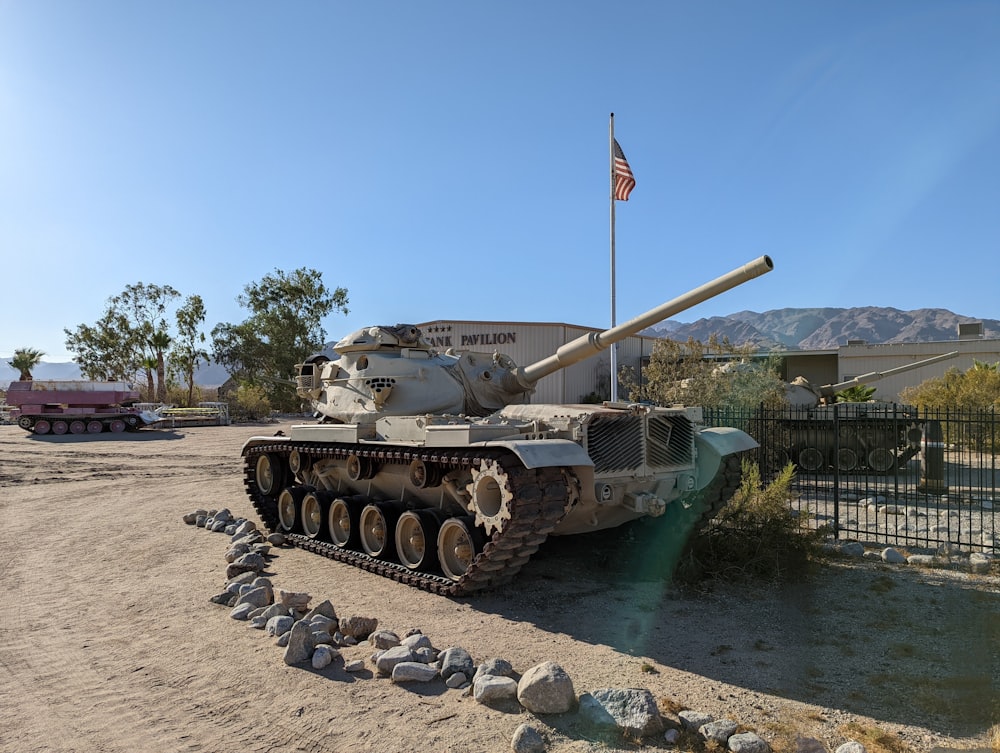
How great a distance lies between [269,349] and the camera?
182 ft

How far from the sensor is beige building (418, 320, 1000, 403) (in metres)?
31.9

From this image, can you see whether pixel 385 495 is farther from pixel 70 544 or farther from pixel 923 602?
pixel 923 602

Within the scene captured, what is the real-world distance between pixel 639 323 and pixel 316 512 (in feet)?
17.4

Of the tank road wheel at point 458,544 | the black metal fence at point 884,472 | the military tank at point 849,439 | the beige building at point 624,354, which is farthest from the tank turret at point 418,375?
the beige building at point 624,354

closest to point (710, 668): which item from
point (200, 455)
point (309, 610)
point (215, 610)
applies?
point (309, 610)

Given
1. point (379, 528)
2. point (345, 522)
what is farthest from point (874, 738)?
point (345, 522)

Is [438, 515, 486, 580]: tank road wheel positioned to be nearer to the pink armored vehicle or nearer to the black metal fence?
the black metal fence

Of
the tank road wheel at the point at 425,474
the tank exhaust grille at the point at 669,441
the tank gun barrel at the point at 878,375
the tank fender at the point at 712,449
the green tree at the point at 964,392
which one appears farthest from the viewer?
the green tree at the point at 964,392

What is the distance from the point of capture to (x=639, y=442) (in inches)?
299

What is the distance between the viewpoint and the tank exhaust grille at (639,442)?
7273 mm

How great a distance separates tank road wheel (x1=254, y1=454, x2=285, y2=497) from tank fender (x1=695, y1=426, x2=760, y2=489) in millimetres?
6591

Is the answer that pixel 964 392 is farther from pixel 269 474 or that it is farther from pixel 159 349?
pixel 159 349

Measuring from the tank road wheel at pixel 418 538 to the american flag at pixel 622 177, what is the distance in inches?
508

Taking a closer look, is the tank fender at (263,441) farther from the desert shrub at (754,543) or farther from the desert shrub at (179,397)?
the desert shrub at (179,397)
